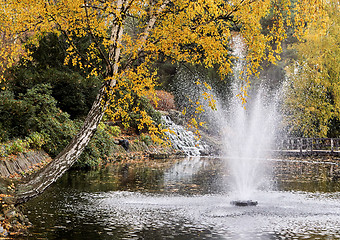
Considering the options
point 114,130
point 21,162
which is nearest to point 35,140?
point 21,162

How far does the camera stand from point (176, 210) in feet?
30.7

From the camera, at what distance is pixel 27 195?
24.7 feet

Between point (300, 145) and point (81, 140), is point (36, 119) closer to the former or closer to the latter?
point (81, 140)

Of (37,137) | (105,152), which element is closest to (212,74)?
(105,152)

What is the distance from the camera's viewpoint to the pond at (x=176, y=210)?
7.34 meters

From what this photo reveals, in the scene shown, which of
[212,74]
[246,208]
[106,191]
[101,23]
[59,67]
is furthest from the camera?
[212,74]

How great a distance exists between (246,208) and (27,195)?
15.4ft

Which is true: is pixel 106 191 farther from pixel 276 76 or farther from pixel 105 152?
pixel 276 76

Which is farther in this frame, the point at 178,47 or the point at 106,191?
the point at 106,191

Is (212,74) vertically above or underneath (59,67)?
above

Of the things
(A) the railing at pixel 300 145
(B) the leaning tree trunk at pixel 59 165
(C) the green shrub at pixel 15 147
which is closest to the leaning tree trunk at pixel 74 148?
(B) the leaning tree trunk at pixel 59 165

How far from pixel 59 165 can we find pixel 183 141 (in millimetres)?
23602

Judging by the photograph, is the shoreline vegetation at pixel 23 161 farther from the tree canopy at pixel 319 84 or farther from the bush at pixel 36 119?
the tree canopy at pixel 319 84

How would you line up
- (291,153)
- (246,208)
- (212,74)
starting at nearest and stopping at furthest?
(246,208) → (291,153) → (212,74)
